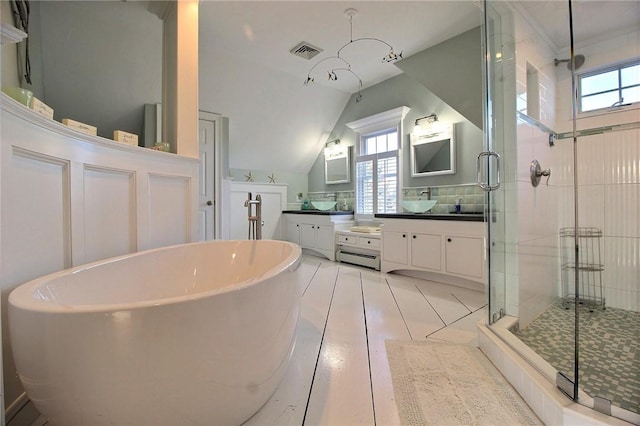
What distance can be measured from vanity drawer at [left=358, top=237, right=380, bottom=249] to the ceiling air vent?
2.51 metres

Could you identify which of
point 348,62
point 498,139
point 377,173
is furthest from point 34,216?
point 377,173

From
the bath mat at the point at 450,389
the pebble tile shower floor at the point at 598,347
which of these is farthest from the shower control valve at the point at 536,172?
the bath mat at the point at 450,389

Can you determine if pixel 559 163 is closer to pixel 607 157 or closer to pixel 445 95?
pixel 607 157

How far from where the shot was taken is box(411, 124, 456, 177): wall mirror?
3.40m

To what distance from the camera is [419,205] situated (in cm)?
353

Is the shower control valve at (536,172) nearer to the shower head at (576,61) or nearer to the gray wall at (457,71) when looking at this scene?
the shower head at (576,61)

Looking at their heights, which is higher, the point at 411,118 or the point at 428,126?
the point at 411,118

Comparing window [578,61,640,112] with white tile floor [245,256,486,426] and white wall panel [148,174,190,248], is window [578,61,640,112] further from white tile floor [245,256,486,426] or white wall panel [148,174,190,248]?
white wall panel [148,174,190,248]

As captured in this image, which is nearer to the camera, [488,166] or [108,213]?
[108,213]

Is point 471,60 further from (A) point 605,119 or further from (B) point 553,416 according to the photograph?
(B) point 553,416

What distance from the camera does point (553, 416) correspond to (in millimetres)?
991

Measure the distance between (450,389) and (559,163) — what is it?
197 cm

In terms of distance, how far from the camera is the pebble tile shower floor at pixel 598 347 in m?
1.04

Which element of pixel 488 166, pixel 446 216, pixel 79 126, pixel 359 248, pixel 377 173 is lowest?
pixel 359 248
